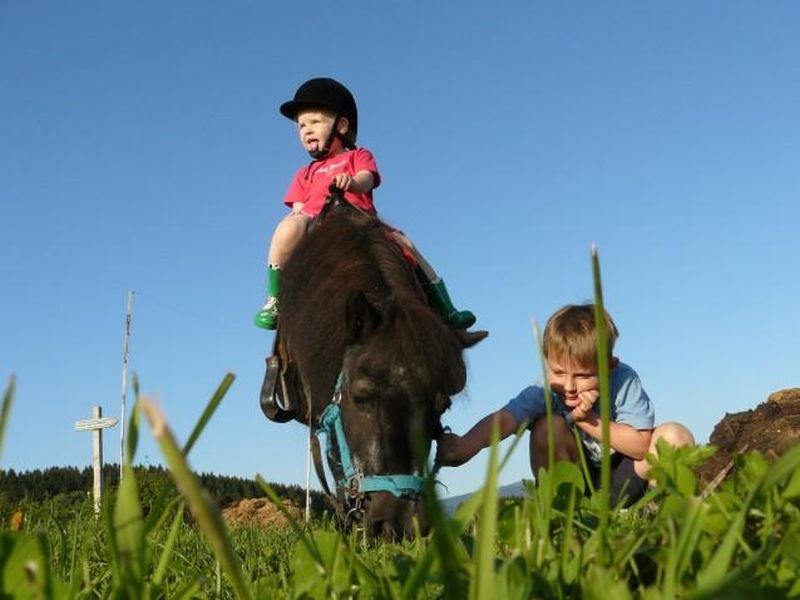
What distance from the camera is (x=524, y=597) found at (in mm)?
921

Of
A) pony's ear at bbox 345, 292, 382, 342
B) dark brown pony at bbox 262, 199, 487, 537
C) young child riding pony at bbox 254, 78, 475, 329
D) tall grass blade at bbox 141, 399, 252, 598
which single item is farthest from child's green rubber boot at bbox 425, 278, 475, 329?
tall grass blade at bbox 141, 399, 252, 598

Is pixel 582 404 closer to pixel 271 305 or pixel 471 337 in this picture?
pixel 471 337

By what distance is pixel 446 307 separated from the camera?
7324 millimetres

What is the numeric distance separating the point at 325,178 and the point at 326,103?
0.79 meters

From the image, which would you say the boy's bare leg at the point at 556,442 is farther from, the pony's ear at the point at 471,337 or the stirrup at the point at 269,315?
the stirrup at the point at 269,315

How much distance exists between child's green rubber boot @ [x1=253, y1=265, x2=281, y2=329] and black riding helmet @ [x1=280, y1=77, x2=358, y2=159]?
5.19 feet

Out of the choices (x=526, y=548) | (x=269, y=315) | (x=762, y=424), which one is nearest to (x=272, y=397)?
(x=269, y=315)

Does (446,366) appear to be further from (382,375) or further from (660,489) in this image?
(660,489)

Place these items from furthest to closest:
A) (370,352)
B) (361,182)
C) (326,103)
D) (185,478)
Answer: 1. (326,103)
2. (361,182)
3. (370,352)
4. (185,478)

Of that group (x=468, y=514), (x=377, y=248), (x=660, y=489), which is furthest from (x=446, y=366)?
(x=468, y=514)

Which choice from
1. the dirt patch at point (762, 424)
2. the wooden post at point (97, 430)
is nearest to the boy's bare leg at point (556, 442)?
the dirt patch at point (762, 424)

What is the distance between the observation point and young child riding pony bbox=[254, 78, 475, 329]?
7.25 metres

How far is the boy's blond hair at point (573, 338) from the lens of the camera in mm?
4945

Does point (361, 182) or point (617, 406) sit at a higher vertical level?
point (361, 182)
